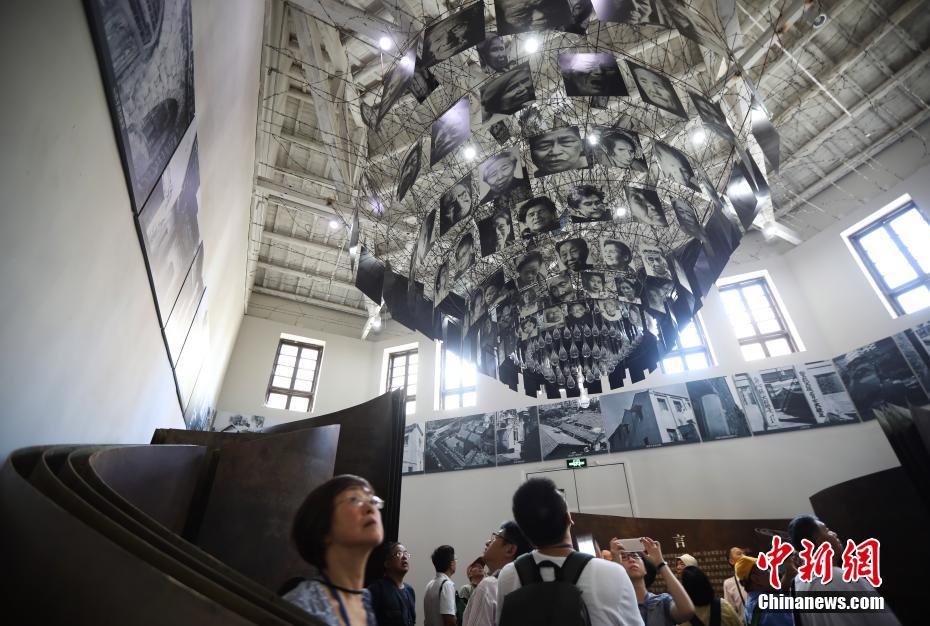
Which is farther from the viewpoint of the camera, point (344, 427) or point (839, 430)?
point (839, 430)

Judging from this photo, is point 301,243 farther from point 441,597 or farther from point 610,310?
point 441,597

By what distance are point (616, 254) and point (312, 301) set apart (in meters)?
10.6

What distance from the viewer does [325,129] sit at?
7.21 metres

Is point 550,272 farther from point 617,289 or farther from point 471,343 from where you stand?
point 471,343

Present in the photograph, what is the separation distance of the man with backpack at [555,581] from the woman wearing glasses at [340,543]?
0.55 meters

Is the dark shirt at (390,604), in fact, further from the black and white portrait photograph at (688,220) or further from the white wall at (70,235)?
the black and white portrait photograph at (688,220)

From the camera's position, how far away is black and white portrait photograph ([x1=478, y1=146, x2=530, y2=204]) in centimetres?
455

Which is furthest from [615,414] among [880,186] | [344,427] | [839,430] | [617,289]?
[344,427]

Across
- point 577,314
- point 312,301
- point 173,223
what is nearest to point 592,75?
point 577,314

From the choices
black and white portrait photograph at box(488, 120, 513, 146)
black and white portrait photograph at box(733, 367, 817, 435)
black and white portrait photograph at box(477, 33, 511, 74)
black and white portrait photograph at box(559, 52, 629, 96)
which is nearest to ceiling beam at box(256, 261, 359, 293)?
black and white portrait photograph at box(488, 120, 513, 146)

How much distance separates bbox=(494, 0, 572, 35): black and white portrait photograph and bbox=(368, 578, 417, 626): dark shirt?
4.19m

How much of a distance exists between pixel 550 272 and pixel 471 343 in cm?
159

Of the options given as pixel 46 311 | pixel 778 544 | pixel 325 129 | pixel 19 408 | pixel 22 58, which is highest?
pixel 325 129

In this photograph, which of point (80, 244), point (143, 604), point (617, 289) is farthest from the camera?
point (617, 289)
